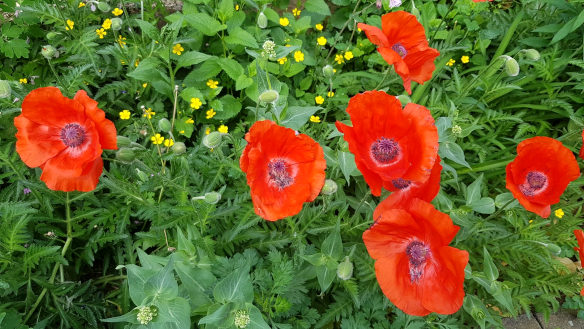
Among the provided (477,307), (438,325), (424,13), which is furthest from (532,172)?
(424,13)

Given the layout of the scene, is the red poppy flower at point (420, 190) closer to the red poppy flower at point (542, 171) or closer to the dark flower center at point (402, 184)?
the dark flower center at point (402, 184)

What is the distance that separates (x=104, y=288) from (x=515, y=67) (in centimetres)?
236

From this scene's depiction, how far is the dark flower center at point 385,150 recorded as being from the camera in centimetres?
159

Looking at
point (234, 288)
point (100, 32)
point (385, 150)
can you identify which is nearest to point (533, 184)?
point (385, 150)

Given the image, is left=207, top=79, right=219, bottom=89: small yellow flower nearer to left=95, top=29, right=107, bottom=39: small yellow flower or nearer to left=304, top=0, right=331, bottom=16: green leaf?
left=95, top=29, right=107, bottom=39: small yellow flower

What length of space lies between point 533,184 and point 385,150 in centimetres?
84

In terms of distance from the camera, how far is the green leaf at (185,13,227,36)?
255 centimetres

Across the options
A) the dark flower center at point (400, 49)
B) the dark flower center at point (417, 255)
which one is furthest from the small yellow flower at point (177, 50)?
the dark flower center at point (417, 255)

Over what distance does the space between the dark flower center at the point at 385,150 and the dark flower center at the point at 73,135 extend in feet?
3.63

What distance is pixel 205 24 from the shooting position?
2.56 meters

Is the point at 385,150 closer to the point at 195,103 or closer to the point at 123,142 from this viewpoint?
the point at 123,142

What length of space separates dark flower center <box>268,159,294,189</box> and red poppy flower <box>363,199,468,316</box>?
35cm

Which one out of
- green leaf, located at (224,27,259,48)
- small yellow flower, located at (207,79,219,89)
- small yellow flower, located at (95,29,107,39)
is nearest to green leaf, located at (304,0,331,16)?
green leaf, located at (224,27,259,48)

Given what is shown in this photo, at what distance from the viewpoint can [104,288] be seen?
2.29 meters
